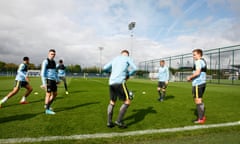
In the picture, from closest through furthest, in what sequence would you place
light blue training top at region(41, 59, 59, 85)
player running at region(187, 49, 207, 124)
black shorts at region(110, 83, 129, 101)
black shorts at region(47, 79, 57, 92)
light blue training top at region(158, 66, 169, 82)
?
1. black shorts at region(110, 83, 129, 101)
2. player running at region(187, 49, 207, 124)
3. light blue training top at region(41, 59, 59, 85)
4. black shorts at region(47, 79, 57, 92)
5. light blue training top at region(158, 66, 169, 82)

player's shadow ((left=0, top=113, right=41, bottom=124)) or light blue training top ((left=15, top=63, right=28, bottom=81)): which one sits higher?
light blue training top ((left=15, top=63, right=28, bottom=81))

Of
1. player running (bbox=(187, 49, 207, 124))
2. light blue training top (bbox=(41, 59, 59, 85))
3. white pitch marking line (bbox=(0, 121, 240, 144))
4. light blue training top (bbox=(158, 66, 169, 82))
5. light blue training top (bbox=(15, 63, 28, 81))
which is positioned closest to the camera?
white pitch marking line (bbox=(0, 121, 240, 144))

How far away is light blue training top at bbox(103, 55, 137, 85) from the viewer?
4.71 meters

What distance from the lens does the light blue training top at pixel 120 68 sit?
4.71 metres

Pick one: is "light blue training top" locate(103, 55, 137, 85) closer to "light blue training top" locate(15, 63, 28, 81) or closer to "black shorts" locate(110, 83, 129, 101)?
"black shorts" locate(110, 83, 129, 101)

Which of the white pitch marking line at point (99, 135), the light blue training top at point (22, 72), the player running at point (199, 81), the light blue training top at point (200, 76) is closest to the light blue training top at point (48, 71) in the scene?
the light blue training top at point (22, 72)

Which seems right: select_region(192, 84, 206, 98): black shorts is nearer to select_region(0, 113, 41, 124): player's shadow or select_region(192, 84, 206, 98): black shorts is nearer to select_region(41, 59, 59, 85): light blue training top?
select_region(41, 59, 59, 85): light blue training top

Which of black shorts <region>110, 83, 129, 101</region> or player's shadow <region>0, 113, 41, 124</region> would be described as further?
player's shadow <region>0, 113, 41, 124</region>

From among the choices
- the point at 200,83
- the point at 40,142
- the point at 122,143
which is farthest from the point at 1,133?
the point at 200,83

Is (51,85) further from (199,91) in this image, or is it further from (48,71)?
(199,91)

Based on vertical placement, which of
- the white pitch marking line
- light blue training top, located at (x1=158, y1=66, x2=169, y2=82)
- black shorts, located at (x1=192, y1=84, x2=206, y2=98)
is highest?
light blue training top, located at (x1=158, y1=66, x2=169, y2=82)

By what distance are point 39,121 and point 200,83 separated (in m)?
4.59

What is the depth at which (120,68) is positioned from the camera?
4.72 metres

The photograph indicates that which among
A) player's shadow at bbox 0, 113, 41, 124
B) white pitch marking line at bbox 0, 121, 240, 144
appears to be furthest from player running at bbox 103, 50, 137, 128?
player's shadow at bbox 0, 113, 41, 124
